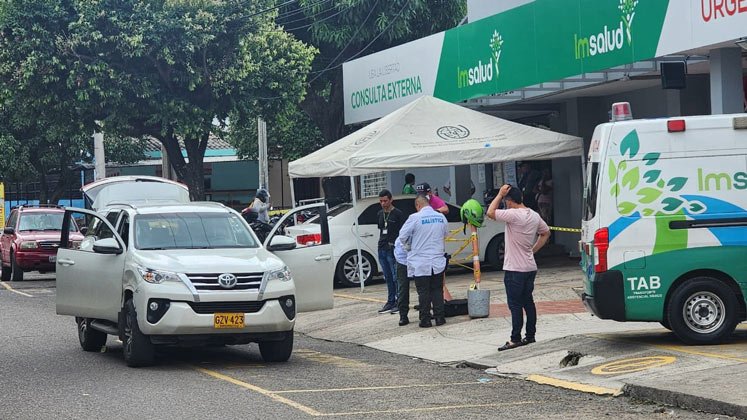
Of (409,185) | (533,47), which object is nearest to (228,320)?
(533,47)

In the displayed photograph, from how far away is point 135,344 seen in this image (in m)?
13.3

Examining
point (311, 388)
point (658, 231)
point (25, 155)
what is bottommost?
point (311, 388)

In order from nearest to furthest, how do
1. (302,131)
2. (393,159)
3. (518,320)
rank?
(518,320) → (393,159) → (302,131)

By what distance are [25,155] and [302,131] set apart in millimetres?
11472

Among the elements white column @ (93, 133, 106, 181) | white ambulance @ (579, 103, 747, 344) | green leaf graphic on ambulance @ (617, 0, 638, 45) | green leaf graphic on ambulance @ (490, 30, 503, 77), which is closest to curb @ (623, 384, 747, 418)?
white ambulance @ (579, 103, 747, 344)

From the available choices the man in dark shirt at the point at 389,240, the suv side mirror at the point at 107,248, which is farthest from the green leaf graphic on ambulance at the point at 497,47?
the suv side mirror at the point at 107,248

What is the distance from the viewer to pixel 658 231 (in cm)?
1271

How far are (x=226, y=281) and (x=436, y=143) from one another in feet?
29.9

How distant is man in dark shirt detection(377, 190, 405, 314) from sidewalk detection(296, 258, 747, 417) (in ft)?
1.02

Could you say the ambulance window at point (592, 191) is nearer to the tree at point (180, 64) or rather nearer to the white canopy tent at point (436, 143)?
the white canopy tent at point (436, 143)

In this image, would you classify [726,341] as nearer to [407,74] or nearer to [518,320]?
[518,320]

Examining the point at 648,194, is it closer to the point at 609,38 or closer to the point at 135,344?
the point at 135,344

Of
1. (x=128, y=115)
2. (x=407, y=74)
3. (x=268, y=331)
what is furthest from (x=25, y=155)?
(x=268, y=331)

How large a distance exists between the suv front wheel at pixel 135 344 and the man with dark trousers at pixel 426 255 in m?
4.17
